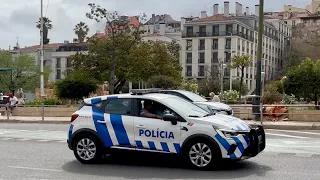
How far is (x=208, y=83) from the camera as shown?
60.1 metres

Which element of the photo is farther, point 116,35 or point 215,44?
point 215,44

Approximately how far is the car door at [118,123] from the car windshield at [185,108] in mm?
895

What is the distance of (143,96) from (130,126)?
73 cm

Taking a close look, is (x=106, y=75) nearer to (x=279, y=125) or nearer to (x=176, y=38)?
(x=279, y=125)

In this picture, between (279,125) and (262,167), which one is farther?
(279,125)

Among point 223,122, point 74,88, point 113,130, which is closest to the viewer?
point 223,122

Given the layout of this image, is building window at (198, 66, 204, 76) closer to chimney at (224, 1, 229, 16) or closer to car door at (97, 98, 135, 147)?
chimney at (224, 1, 229, 16)

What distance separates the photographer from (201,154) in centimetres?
940

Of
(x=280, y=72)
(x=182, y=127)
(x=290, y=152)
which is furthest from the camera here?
(x=280, y=72)

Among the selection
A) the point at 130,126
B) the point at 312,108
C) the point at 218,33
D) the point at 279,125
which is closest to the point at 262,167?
the point at 130,126

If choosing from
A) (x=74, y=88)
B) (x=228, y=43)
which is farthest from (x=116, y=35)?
(x=228, y=43)

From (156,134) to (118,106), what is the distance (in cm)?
118

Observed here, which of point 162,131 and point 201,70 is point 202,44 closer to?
point 201,70

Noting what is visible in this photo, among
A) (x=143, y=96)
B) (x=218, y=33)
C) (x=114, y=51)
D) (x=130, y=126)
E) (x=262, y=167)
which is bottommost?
(x=262, y=167)
